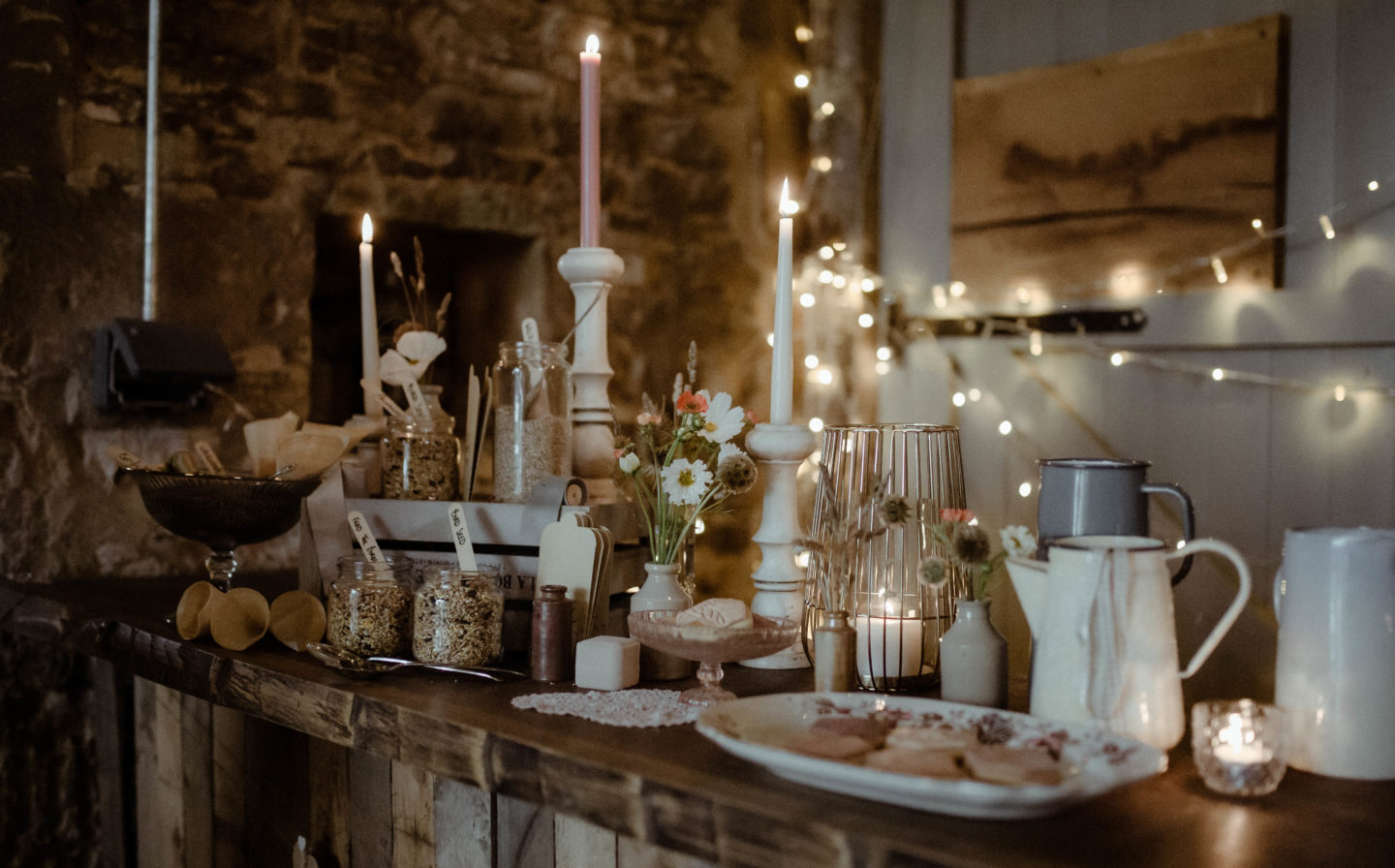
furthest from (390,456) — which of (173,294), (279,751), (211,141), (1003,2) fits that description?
(1003,2)

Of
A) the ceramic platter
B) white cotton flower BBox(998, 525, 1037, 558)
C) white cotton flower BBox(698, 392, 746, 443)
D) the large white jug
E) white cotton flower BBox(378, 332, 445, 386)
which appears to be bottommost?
the ceramic platter

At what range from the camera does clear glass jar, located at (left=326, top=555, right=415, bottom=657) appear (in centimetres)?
116

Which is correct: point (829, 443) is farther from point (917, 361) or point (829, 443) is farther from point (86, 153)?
point (917, 361)

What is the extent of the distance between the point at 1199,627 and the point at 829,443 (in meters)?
1.40

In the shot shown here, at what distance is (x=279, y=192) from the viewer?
2.03 m

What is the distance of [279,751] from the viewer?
53.6 inches

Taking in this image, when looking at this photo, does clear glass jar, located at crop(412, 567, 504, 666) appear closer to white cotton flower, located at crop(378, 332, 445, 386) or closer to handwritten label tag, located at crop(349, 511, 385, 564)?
handwritten label tag, located at crop(349, 511, 385, 564)

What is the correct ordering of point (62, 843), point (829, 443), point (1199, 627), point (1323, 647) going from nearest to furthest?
1. point (1323, 647)
2. point (829, 443)
3. point (62, 843)
4. point (1199, 627)

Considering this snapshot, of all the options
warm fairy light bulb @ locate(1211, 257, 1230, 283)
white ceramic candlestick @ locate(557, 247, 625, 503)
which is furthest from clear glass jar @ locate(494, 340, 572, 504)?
warm fairy light bulb @ locate(1211, 257, 1230, 283)

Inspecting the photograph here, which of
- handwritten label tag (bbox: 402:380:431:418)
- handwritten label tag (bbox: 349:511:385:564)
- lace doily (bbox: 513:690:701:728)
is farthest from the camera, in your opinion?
handwritten label tag (bbox: 402:380:431:418)

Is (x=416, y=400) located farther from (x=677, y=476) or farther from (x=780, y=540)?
(x=780, y=540)

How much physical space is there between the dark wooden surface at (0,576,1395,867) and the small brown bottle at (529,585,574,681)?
1.0 inches

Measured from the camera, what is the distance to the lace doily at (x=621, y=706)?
968 millimetres

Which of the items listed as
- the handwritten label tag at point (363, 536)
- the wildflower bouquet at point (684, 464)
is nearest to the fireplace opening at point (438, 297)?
the handwritten label tag at point (363, 536)
